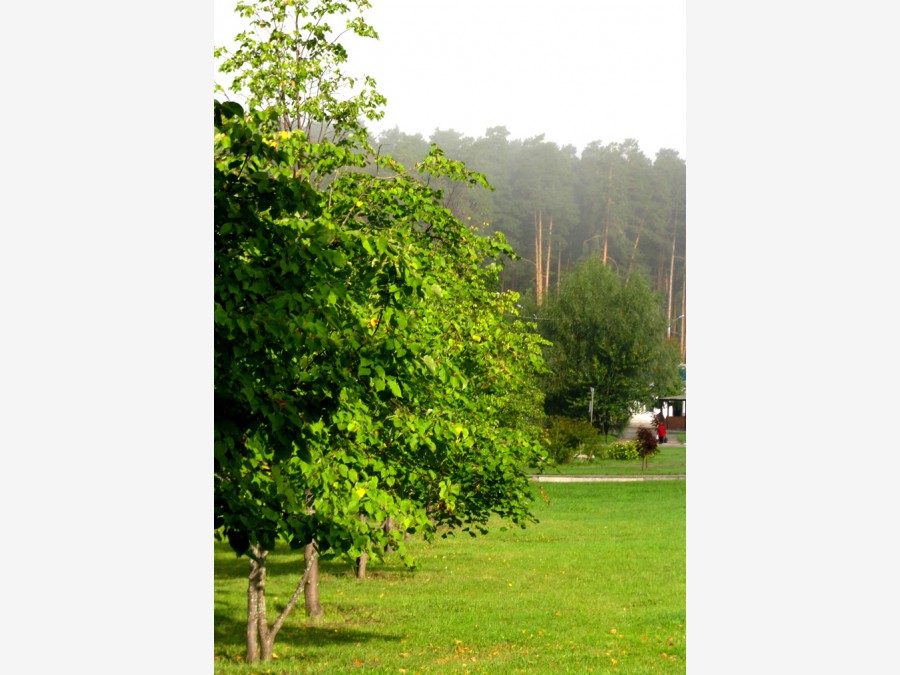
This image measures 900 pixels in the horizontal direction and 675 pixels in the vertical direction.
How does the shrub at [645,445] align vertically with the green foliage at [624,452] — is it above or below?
above

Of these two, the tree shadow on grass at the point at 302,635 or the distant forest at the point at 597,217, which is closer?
the tree shadow on grass at the point at 302,635

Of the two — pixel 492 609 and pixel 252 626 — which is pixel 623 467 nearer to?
pixel 492 609

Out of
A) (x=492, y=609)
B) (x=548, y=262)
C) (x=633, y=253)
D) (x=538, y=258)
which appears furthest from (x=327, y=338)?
(x=633, y=253)

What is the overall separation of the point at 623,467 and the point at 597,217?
1607 centimetres

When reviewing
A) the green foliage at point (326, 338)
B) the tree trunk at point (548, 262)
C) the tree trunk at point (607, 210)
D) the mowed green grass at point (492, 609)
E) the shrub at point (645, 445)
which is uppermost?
the tree trunk at point (607, 210)

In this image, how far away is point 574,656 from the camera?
32.7ft

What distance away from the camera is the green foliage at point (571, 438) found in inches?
1115

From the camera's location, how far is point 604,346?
134ft

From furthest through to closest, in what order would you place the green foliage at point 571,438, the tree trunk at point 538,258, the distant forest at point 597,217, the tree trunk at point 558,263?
the tree trunk at point 558,263, the tree trunk at point 538,258, the distant forest at point 597,217, the green foliage at point 571,438

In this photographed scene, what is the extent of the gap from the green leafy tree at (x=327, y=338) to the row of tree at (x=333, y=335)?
0.04ft

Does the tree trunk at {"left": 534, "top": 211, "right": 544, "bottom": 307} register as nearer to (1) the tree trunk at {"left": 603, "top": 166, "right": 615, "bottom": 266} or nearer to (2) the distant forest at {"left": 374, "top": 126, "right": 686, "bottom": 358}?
(2) the distant forest at {"left": 374, "top": 126, "right": 686, "bottom": 358}

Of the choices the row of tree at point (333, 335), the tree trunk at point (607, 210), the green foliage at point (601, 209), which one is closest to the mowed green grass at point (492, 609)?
the row of tree at point (333, 335)

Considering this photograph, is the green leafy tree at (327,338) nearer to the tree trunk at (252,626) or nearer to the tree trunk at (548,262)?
the tree trunk at (252,626)
